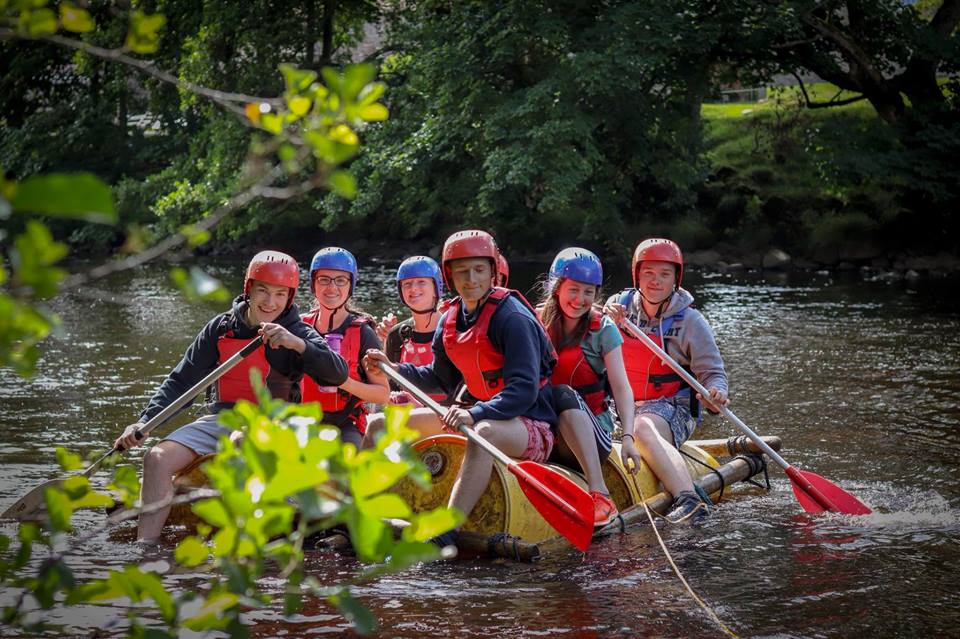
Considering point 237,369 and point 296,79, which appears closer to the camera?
point 296,79

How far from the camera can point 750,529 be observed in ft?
20.6

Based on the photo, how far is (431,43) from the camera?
64.5 ft

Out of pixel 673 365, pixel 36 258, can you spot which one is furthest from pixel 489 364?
pixel 36 258

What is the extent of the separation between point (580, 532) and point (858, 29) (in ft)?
60.4

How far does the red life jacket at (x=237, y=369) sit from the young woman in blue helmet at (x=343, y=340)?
0.31 m

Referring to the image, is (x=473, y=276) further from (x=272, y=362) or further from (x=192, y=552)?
(x=192, y=552)

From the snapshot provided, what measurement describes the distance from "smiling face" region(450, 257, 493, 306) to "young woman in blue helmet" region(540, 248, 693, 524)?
50cm

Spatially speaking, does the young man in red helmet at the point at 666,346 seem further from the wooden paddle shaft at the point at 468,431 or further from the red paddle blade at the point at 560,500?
the wooden paddle shaft at the point at 468,431

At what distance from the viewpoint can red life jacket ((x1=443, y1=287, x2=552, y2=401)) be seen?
18.2 feet

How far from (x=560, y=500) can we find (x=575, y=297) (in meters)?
1.23

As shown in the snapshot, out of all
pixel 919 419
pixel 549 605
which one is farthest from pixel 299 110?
pixel 919 419

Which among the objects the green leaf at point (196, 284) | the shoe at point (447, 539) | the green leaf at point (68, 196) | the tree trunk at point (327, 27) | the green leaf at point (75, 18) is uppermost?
the tree trunk at point (327, 27)

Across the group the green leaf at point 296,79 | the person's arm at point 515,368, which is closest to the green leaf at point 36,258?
the green leaf at point 296,79

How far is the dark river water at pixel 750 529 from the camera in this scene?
4.73 m
